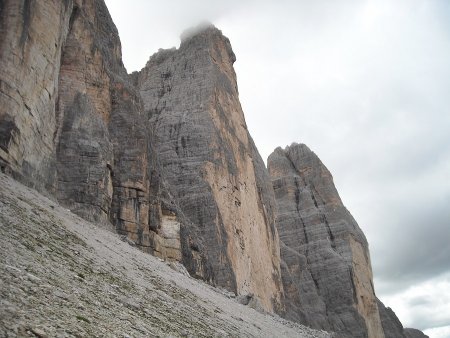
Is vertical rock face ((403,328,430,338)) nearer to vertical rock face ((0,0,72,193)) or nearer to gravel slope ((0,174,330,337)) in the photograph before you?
gravel slope ((0,174,330,337))

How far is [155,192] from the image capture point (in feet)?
128

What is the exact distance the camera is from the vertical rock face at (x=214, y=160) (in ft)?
150

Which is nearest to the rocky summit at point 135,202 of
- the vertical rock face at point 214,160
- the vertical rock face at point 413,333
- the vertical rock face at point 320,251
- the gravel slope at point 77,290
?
the gravel slope at point 77,290

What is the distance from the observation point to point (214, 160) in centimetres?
4938

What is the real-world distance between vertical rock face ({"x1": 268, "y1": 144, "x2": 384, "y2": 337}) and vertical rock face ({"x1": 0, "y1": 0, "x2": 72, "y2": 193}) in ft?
134

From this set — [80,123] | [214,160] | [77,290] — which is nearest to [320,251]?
[214,160]

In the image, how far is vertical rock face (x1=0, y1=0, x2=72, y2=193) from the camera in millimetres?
25625

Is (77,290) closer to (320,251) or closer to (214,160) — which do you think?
(214,160)

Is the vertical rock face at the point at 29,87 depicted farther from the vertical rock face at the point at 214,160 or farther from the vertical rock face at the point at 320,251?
the vertical rock face at the point at 320,251

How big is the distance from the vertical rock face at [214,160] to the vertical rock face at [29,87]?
14.0m

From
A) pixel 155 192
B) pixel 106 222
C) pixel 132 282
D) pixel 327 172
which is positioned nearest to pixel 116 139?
pixel 155 192

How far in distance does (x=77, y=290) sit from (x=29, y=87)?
59.1ft

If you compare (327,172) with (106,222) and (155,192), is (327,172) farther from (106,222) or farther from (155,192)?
(106,222)

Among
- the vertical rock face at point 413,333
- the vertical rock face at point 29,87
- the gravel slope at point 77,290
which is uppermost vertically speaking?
the vertical rock face at point 29,87
